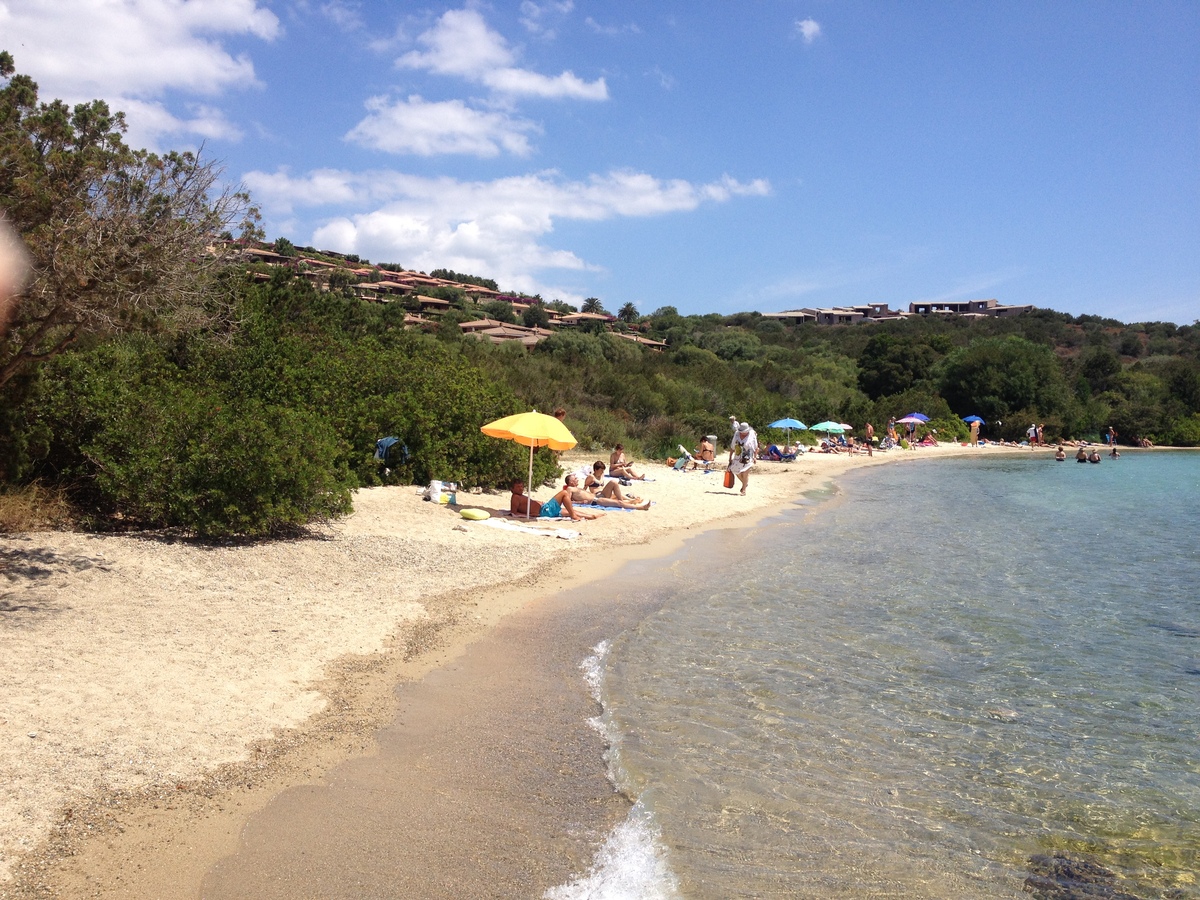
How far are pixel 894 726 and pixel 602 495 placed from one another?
1064 centimetres

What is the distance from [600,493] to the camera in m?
17.4

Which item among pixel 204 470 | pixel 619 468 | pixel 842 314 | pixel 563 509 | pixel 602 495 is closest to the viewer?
pixel 204 470

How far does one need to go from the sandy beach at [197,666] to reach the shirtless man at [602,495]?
11.5ft

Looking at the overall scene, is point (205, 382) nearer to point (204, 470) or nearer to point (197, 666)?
point (204, 470)

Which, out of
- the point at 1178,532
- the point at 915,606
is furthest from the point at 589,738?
the point at 1178,532

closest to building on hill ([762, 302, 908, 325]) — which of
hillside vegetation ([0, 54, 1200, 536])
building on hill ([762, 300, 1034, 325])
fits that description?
building on hill ([762, 300, 1034, 325])

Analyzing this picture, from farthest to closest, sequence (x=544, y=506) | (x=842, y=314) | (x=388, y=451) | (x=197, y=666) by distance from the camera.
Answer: (x=842, y=314) < (x=388, y=451) < (x=544, y=506) < (x=197, y=666)

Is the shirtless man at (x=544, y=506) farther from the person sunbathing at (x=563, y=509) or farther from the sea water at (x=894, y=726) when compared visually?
the sea water at (x=894, y=726)

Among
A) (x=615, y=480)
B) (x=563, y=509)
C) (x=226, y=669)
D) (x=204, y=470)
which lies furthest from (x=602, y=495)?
(x=226, y=669)

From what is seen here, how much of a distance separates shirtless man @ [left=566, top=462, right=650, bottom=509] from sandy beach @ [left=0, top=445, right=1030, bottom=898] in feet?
11.5

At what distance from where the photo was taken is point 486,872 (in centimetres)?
445

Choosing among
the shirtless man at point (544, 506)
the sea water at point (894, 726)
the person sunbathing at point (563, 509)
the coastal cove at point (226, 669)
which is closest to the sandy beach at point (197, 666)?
the coastal cove at point (226, 669)

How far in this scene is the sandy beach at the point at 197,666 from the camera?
4422mm

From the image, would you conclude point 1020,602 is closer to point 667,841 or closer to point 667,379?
point 667,841
